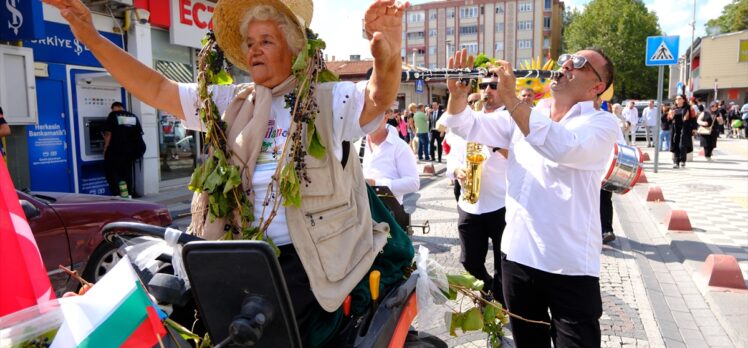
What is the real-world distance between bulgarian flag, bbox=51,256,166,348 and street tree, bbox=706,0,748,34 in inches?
3228

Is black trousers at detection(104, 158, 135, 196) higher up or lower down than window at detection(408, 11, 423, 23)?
lower down

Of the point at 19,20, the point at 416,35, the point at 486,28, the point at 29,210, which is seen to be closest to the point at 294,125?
the point at 29,210

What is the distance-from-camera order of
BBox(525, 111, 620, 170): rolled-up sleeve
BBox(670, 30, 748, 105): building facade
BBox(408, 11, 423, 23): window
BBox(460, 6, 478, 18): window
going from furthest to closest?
1. BBox(408, 11, 423, 23): window
2. BBox(460, 6, 478, 18): window
3. BBox(670, 30, 748, 105): building facade
4. BBox(525, 111, 620, 170): rolled-up sleeve

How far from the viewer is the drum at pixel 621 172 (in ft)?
15.2

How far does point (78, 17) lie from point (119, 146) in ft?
30.4

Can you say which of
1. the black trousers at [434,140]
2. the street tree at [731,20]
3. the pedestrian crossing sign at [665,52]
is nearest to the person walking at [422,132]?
the black trousers at [434,140]

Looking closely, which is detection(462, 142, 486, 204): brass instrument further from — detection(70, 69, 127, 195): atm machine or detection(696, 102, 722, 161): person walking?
detection(696, 102, 722, 161): person walking

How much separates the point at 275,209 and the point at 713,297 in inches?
187

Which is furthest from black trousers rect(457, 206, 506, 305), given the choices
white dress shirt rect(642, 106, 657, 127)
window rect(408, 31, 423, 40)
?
window rect(408, 31, 423, 40)

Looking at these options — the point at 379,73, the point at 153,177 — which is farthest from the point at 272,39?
the point at 153,177

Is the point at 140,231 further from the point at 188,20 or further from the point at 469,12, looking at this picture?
the point at 469,12

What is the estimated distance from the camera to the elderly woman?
1888 millimetres

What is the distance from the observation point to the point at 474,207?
432cm

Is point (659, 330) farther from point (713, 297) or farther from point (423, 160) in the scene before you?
point (423, 160)
